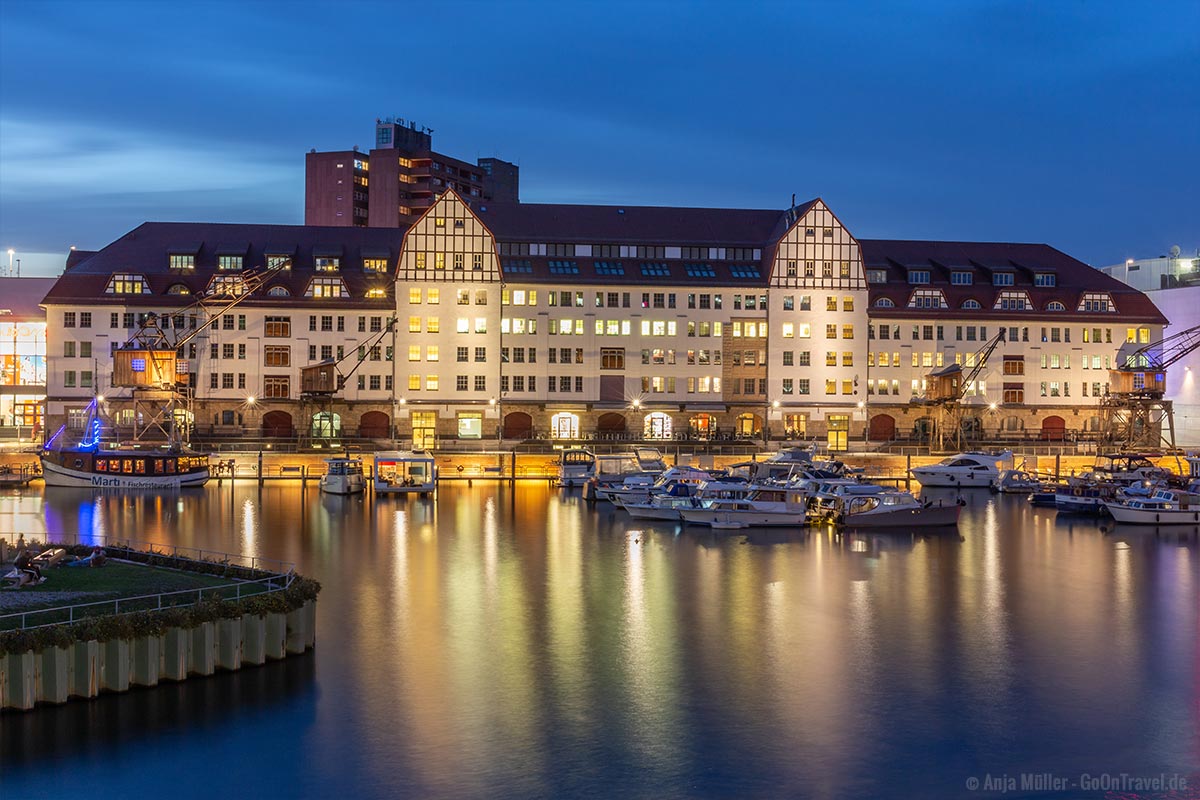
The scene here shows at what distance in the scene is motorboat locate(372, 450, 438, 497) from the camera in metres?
84.9

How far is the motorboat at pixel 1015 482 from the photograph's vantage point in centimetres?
9294

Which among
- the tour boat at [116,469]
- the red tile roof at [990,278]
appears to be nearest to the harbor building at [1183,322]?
the red tile roof at [990,278]

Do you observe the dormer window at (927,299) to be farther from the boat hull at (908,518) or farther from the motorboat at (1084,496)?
the boat hull at (908,518)

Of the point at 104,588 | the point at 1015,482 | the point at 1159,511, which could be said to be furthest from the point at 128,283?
the point at 1159,511

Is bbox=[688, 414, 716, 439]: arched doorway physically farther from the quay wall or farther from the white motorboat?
the quay wall

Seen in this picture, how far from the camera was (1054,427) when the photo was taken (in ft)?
375

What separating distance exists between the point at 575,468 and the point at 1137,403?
50.4 m

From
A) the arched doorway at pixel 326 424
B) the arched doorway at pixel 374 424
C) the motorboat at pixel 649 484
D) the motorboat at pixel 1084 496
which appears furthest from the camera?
the arched doorway at pixel 374 424

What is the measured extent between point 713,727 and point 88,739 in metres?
14.5

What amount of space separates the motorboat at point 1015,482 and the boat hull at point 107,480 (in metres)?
57.5

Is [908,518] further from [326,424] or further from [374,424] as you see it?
[326,424]

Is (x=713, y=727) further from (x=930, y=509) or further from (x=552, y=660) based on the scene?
(x=930, y=509)

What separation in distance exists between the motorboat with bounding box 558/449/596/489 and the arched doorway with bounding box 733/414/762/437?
20.4 meters

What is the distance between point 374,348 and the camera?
106 metres
